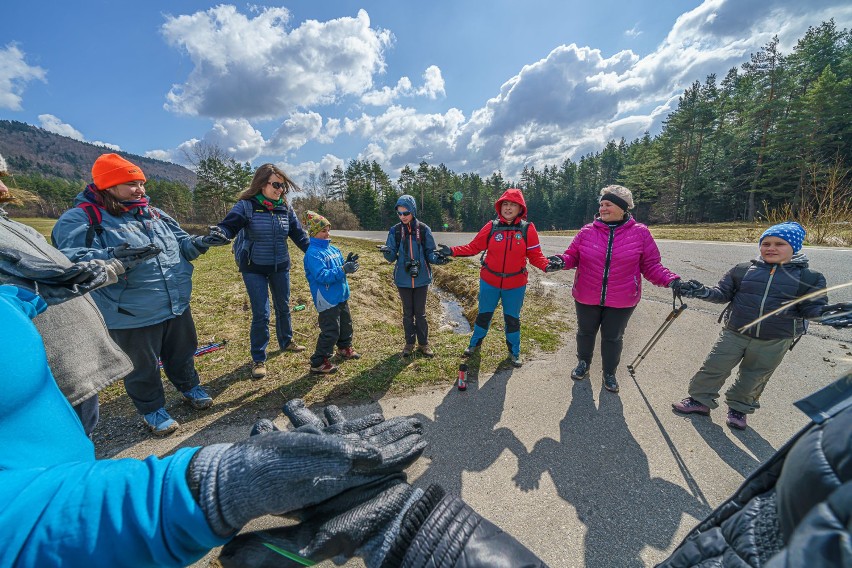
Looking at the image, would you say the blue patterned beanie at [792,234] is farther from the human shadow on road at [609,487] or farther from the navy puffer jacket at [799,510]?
the navy puffer jacket at [799,510]

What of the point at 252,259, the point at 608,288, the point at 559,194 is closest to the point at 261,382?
the point at 252,259

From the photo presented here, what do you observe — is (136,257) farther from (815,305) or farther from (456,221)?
(456,221)

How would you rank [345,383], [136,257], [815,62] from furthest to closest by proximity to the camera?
[815,62] < [345,383] < [136,257]

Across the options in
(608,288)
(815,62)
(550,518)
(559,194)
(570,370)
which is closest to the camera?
(550,518)

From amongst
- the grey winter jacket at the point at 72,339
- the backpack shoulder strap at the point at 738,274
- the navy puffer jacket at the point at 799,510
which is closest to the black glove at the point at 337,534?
the navy puffer jacket at the point at 799,510

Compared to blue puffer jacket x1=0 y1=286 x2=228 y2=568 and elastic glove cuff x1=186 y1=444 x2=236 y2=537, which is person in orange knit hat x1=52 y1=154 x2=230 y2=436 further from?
elastic glove cuff x1=186 y1=444 x2=236 y2=537

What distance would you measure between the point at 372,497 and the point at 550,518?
1.89 metres

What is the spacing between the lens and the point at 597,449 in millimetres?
2969

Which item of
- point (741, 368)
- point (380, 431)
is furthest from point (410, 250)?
point (741, 368)

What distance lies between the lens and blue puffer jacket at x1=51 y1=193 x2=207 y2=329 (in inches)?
105

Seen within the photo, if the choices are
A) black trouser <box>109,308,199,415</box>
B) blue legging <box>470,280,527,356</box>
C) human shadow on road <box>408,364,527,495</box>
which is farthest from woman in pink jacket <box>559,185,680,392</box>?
black trouser <box>109,308,199,415</box>

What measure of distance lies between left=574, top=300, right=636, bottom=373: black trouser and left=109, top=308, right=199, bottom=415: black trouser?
15.1ft

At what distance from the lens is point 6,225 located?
2004mm

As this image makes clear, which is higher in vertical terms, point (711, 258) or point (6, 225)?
point (6, 225)
